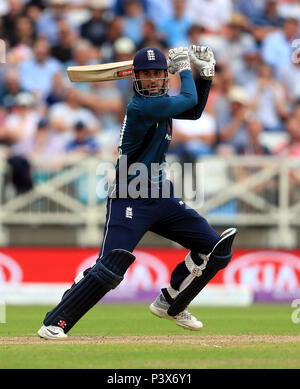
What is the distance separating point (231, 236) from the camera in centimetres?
657

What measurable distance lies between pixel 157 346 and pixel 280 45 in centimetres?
908

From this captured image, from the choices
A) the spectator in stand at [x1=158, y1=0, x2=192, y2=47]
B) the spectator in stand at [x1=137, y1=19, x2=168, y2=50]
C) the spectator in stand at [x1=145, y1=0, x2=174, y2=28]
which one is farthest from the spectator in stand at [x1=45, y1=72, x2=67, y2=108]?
the spectator in stand at [x1=145, y1=0, x2=174, y2=28]

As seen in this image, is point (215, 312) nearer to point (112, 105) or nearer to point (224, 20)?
point (112, 105)

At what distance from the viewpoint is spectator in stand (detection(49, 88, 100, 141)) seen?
12508mm

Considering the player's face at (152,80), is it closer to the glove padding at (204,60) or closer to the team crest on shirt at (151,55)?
the team crest on shirt at (151,55)

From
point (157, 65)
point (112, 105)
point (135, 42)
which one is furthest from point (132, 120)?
point (135, 42)

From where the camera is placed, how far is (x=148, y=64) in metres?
6.23

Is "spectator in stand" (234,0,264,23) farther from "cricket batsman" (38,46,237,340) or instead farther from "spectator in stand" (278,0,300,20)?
"cricket batsman" (38,46,237,340)

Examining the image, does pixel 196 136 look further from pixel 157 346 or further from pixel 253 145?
pixel 157 346

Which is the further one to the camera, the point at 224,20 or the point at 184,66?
the point at 224,20

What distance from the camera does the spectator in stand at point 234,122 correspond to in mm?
12672

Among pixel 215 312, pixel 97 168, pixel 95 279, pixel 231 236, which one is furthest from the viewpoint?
pixel 97 168

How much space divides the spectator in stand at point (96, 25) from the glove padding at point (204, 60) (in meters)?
7.17
